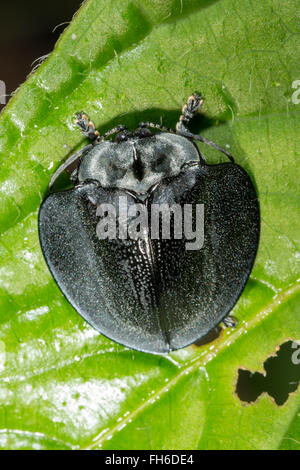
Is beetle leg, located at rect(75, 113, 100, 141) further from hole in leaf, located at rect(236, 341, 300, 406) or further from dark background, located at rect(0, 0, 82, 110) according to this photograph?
hole in leaf, located at rect(236, 341, 300, 406)

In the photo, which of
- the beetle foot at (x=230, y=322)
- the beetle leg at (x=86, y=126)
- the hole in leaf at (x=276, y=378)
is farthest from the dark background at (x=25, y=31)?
the hole in leaf at (x=276, y=378)

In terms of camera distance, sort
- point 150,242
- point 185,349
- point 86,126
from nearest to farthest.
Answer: point 150,242 < point 86,126 < point 185,349

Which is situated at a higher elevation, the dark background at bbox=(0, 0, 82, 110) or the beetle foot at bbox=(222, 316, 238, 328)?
the dark background at bbox=(0, 0, 82, 110)

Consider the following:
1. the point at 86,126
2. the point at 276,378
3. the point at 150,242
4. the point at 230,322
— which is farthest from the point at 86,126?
the point at 276,378

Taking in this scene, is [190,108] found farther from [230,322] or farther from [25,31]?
[25,31]

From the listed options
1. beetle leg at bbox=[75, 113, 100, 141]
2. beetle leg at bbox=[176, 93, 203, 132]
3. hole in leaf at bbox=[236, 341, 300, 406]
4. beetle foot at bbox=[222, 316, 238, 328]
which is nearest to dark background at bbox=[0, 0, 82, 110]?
beetle leg at bbox=[75, 113, 100, 141]
